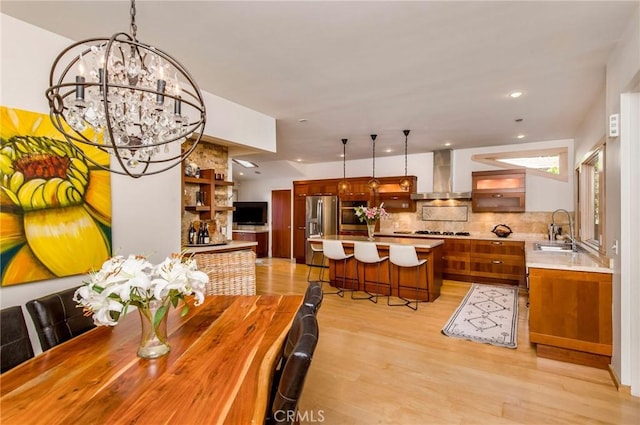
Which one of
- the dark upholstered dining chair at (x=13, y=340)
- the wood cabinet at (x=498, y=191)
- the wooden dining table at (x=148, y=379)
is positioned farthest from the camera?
the wood cabinet at (x=498, y=191)

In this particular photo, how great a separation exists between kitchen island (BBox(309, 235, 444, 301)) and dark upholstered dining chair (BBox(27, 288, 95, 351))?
387 cm

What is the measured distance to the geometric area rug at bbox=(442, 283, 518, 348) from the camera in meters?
3.36

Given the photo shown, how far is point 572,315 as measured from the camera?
2803 millimetres

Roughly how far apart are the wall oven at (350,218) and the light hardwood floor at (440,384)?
159 inches

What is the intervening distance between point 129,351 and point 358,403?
158cm

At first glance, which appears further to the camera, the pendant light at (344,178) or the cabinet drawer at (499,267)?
the pendant light at (344,178)

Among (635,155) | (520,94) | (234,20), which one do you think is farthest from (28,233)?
(520,94)

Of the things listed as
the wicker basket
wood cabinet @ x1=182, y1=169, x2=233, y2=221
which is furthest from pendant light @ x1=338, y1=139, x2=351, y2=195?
the wicker basket

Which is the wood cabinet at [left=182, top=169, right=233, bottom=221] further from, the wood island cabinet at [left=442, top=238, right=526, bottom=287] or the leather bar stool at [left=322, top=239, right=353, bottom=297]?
the wood island cabinet at [left=442, top=238, right=526, bottom=287]

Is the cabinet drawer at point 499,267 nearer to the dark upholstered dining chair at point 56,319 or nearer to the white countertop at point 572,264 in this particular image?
the white countertop at point 572,264

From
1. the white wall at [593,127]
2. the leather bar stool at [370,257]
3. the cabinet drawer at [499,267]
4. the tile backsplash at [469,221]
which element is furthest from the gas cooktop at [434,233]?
the white wall at [593,127]

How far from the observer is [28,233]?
2146 mm

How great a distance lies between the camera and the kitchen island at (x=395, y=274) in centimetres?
468

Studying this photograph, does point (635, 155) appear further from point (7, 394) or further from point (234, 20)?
point (7, 394)
